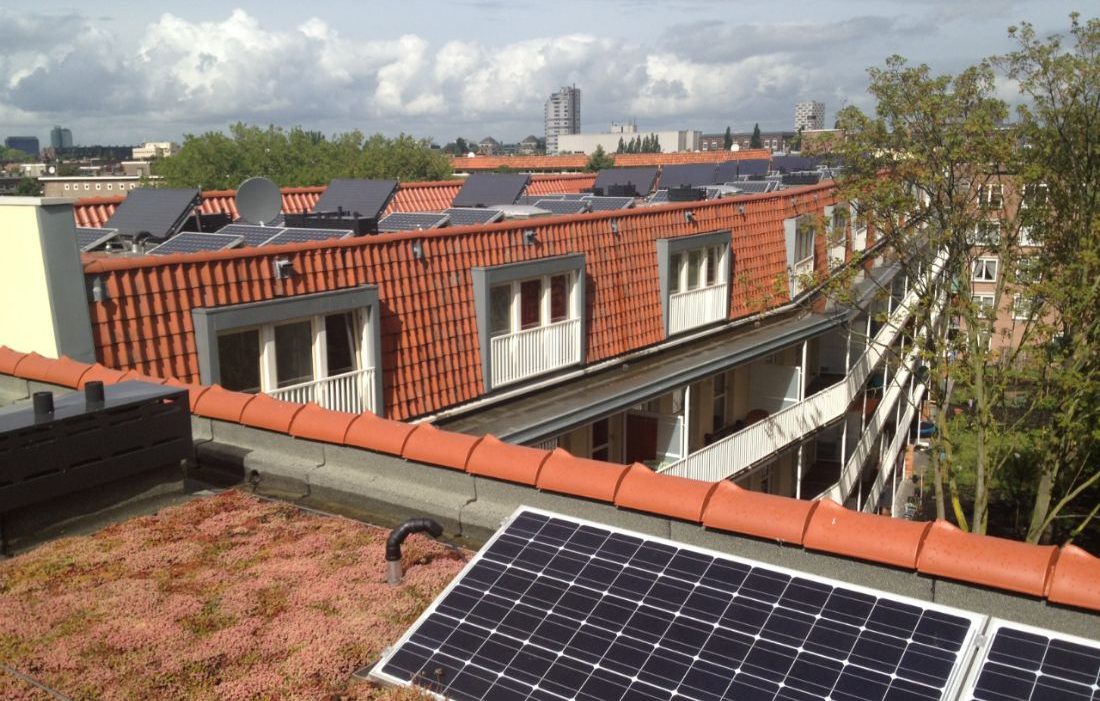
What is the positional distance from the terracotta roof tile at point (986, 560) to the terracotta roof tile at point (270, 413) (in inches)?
216

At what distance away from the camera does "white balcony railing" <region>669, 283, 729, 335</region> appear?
21531mm

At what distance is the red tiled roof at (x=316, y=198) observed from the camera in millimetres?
20219

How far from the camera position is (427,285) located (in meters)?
15.5

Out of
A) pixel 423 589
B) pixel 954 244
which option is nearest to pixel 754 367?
pixel 954 244

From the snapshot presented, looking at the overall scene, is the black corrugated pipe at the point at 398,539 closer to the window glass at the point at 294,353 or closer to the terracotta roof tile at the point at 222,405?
the terracotta roof tile at the point at 222,405

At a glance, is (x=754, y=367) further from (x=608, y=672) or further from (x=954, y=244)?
(x=608, y=672)

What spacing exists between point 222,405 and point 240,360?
14.1 ft

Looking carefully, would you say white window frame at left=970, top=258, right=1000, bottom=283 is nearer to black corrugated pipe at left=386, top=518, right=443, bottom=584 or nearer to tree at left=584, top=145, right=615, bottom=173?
black corrugated pipe at left=386, top=518, right=443, bottom=584

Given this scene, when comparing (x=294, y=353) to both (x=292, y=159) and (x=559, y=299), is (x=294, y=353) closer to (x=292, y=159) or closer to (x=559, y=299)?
(x=559, y=299)

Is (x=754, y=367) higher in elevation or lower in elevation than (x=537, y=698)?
lower

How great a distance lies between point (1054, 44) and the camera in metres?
19.3

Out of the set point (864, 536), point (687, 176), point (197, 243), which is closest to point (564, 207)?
point (197, 243)

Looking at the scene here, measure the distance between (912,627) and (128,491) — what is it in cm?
598

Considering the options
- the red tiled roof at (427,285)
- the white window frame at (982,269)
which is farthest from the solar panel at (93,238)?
the white window frame at (982,269)
